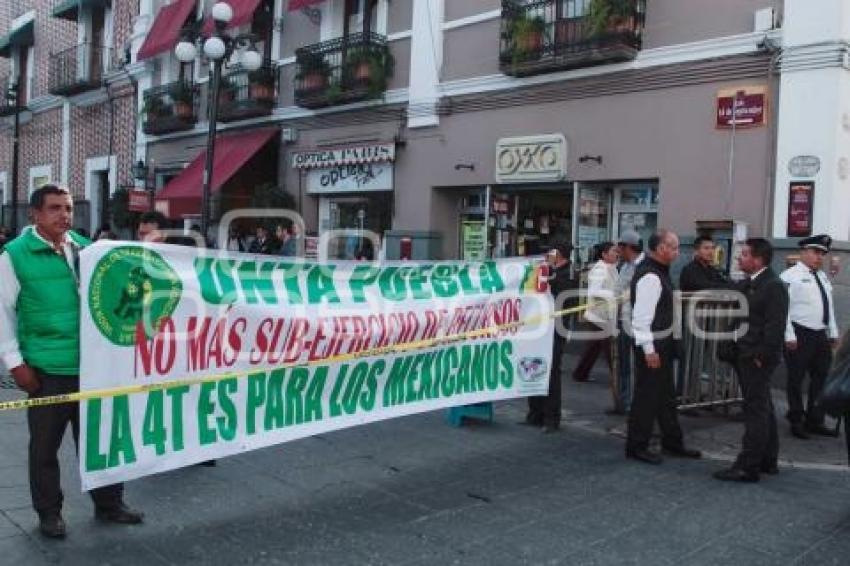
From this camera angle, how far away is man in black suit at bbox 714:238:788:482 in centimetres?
584

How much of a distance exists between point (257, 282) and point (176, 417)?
0.95 meters

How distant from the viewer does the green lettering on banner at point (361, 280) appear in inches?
221

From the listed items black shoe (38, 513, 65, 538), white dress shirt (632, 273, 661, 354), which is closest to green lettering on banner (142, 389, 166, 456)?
black shoe (38, 513, 65, 538)

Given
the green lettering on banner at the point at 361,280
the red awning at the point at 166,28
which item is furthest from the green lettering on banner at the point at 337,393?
the red awning at the point at 166,28

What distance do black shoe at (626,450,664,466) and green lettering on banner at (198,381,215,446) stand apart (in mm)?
3331

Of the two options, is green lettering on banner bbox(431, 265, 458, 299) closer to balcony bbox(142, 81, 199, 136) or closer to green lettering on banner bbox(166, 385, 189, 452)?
green lettering on banner bbox(166, 385, 189, 452)

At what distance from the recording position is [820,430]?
25.0 feet

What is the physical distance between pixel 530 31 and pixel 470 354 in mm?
7289

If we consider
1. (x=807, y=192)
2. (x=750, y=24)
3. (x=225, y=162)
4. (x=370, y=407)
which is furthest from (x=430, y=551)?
(x=225, y=162)

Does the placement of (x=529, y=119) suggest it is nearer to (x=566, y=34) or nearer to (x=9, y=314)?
(x=566, y=34)

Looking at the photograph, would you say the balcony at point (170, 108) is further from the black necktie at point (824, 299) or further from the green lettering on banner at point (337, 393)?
the green lettering on banner at point (337, 393)

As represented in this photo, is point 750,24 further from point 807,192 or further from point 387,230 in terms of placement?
point 387,230

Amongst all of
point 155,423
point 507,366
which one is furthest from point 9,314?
point 507,366

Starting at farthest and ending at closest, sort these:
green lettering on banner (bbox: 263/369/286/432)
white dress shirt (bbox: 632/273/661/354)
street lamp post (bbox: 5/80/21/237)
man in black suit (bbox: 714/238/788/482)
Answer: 1. street lamp post (bbox: 5/80/21/237)
2. white dress shirt (bbox: 632/273/661/354)
3. man in black suit (bbox: 714/238/788/482)
4. green lettering on banner (bbox: 263/369/286/432)
